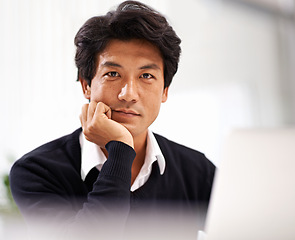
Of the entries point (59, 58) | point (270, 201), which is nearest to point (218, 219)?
point (270, 201)

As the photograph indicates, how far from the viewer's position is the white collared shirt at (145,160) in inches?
56.1

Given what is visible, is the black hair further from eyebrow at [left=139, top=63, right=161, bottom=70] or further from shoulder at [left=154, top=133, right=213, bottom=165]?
shoulder at [left=154, top=133, right=213, bottom=165]

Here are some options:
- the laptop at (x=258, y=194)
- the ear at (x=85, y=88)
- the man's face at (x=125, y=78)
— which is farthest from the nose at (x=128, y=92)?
the laptop at (x=258, y=194)

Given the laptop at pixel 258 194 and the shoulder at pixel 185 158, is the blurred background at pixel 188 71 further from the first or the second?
the laptop at pixel 258 194

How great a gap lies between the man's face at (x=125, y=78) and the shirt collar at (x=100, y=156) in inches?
4.6

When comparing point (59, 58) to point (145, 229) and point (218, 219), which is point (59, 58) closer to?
point (145, 229)

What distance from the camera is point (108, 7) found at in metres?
1.51

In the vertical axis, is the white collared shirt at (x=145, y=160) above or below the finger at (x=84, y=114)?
below

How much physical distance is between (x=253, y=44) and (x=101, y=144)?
89 centimetres

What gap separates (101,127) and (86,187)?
217mm

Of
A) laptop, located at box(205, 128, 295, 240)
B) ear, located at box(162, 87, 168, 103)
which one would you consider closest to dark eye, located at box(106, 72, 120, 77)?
ear, located at box(162, 87, 168, 103)

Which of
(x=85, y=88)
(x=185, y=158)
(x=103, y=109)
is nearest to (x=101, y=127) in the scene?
(x=103, y=109)

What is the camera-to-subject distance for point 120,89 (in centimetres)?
143

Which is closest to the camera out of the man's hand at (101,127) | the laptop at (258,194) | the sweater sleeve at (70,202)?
the laptop at (258,194)
